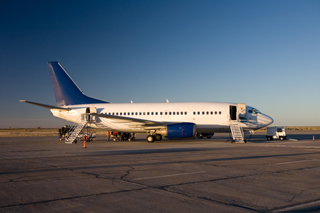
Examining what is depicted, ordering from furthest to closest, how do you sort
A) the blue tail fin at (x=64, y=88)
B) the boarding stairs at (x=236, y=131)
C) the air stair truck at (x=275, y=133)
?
the air stair truck at (x=275, y=133), the blue tail fin at (x=64, y=88), the boarding stairs at (x=236, y=131)

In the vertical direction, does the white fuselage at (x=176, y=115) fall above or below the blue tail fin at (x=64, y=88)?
below

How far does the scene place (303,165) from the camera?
404 inches

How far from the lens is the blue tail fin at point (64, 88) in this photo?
28516 millimetres

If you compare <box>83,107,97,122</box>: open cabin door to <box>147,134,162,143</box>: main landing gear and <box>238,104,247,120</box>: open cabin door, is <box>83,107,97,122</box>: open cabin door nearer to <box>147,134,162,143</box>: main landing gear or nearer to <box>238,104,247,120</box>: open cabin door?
<box>147,134,162,143</box>: main landing gear

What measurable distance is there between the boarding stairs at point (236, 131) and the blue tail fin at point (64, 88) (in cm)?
1550

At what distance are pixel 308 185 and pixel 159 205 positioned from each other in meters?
4.21

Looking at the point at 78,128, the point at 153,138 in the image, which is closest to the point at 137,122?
the point at 153,138

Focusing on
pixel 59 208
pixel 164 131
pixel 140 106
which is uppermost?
pixel 140 106

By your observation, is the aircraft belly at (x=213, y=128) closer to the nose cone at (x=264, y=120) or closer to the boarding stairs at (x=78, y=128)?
the nose cone at (x=264, y=120)

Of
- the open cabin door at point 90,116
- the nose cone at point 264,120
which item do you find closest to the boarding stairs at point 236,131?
the nose cone at point 264,120

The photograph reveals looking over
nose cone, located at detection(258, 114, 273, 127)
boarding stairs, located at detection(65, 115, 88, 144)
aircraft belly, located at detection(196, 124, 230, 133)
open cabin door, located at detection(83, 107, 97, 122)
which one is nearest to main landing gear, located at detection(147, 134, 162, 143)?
aircraft belly, located at detection(196, 124, 230, 133)

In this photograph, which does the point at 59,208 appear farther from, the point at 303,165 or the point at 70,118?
the point at 70,118

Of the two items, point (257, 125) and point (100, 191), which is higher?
point (257, 125)

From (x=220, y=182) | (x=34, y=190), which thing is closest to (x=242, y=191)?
(x=220, y=182)
